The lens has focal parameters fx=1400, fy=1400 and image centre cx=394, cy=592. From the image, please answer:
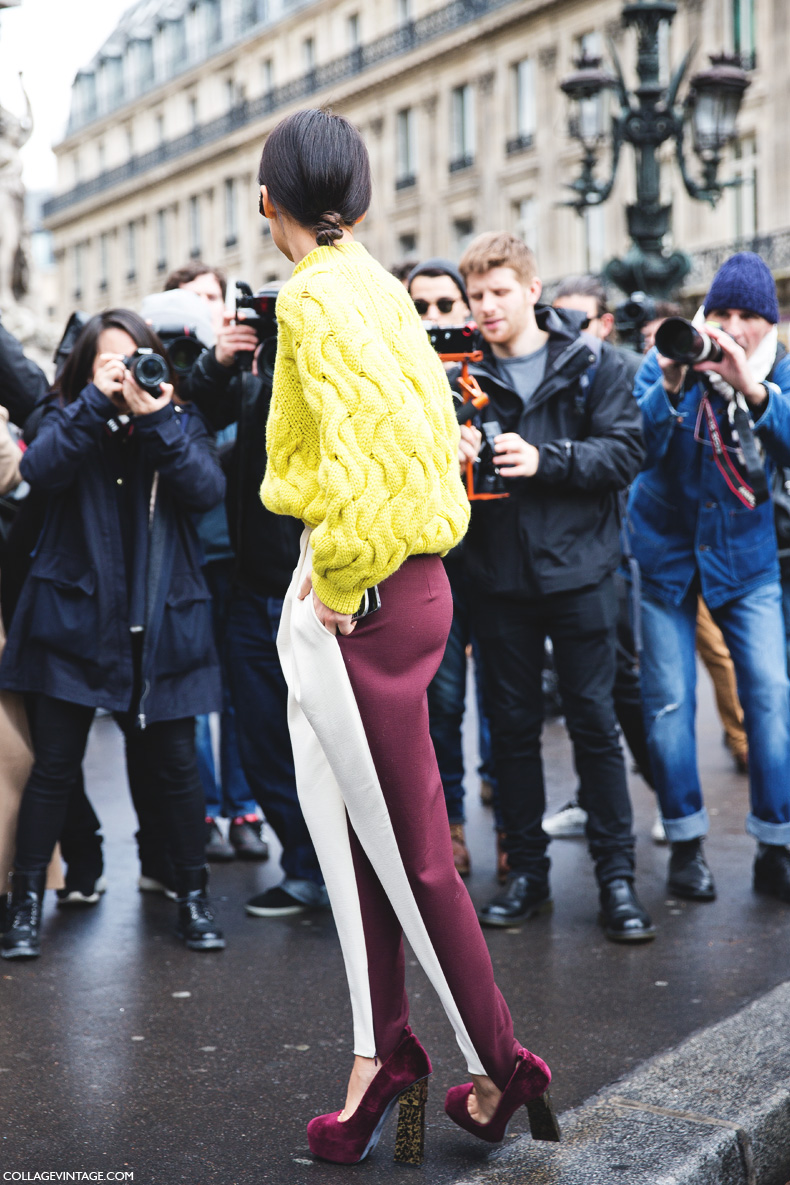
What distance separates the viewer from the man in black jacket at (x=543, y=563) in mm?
4543

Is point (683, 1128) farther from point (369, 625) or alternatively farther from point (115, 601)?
point (115, 601)

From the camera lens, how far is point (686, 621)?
16.5 feet

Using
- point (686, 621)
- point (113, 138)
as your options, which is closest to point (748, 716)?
point (686, 621)

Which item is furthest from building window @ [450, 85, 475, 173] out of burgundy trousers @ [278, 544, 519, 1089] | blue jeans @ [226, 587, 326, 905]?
burgundy trousers @ [278, 544, 519, 1089]

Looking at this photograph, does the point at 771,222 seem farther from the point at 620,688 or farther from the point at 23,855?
the point at 23,855

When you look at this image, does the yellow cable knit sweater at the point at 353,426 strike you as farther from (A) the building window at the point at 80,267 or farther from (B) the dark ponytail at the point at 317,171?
(A) the building window at the point at 80,267

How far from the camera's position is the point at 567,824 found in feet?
19.7

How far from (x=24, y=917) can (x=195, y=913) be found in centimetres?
53

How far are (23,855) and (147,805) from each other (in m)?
0.65

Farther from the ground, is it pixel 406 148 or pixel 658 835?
pixel 406 148

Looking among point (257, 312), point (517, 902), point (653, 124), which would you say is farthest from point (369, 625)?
point (653, 124)

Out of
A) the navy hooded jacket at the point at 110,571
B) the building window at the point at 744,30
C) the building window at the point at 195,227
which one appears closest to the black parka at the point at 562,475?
the navy hooded jacket at the point at 110,571

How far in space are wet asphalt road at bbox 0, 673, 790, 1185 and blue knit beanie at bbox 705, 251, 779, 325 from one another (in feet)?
6.67

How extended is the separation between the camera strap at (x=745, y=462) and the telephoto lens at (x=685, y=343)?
29cm
